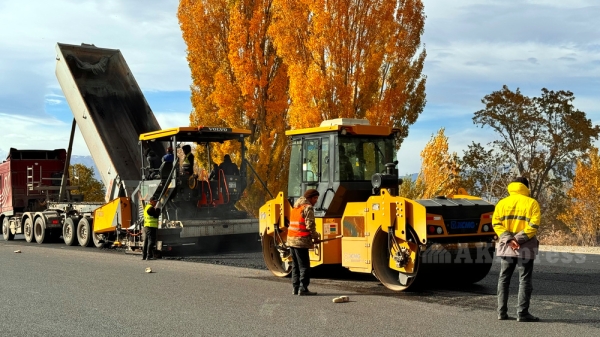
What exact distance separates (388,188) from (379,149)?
107 centimetres

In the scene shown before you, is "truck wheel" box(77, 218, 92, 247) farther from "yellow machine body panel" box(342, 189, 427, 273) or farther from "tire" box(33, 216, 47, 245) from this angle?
"yellow machine body panel" box(342, 189, 427, 273)

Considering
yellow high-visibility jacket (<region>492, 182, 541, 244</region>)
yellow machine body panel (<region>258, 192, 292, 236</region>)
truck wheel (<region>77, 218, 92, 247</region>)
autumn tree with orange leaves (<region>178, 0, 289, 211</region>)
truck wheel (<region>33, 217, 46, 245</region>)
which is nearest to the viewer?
yellow high-visibility jacket (<region>492, 182, 541, 244</region>)

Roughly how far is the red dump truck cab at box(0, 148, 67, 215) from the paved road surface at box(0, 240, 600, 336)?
10164 mm

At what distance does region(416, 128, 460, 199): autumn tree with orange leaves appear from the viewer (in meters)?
24.8

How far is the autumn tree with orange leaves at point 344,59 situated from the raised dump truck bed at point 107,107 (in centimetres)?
569

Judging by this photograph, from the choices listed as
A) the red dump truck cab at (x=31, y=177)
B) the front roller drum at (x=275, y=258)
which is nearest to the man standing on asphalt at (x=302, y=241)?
the front roller drum at (x=275, y=258)

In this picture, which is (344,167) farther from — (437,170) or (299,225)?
(437,170)

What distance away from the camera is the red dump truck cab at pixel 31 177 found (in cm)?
2317

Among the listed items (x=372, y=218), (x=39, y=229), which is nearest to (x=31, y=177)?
(x=39, y=229)

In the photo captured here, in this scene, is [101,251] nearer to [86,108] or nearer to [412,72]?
[86,108]

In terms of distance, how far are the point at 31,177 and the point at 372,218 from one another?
15.9 meters

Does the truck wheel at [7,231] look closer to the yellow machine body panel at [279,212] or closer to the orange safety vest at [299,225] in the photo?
the yellow machine body panel at [279,212]

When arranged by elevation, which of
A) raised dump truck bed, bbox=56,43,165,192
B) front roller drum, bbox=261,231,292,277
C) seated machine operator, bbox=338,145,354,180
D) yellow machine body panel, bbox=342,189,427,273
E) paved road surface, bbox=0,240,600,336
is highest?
raised dump truck bed, bbox=56,43,165,192

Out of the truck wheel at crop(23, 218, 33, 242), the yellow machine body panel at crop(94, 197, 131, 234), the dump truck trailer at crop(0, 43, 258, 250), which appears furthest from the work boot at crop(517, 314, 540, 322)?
the truck wheel at crop(23, 218, 33, 242)
